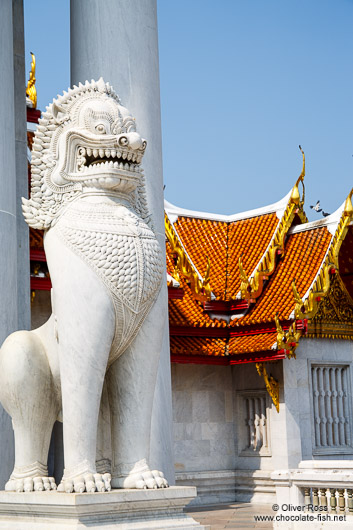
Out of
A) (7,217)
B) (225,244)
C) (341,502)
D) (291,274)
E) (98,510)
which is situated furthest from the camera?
(225,244)

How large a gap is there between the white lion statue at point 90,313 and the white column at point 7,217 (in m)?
1.44

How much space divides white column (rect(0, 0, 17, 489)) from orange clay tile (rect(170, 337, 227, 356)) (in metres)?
8.50

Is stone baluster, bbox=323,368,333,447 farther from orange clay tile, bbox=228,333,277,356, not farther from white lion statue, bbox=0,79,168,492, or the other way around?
white lion statue, bbox=0,79,168,492

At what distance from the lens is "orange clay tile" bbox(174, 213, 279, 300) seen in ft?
54.4

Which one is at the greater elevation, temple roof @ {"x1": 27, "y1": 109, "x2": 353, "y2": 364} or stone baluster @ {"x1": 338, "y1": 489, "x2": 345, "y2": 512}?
temple roof @ {"x1": 27, "y1": 109, "x2": 353, "y2": 364}

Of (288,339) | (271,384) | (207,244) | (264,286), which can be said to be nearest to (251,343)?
(271,384)

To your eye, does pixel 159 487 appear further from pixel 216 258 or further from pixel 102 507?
pixel 216 258

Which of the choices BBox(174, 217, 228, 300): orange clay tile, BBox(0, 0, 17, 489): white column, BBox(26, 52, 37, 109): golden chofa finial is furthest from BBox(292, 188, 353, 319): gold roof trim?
BBox(0, 0, 17, 489): white column

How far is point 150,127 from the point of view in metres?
6.63

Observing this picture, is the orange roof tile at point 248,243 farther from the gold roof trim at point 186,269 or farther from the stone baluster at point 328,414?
the stone baluster at point 328,414

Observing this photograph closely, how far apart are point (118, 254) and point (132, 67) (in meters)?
2.48

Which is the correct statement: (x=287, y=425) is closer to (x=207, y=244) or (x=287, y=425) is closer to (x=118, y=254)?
(x=207, y=244)

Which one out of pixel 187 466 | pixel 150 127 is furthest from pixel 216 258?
pixel 150 127

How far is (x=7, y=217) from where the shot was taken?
256 inches
